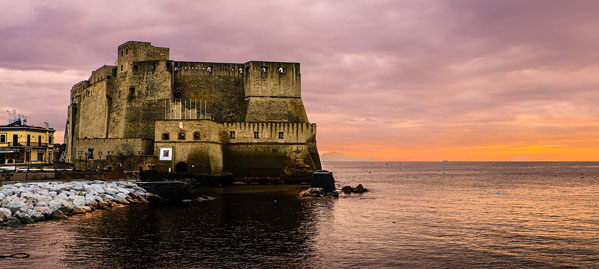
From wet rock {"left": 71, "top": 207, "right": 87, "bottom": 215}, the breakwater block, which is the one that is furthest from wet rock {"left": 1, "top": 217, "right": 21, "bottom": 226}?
the breakwater block

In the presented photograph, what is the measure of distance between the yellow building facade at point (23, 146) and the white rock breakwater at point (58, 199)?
25.8 meters

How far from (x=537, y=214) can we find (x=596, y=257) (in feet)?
47.0

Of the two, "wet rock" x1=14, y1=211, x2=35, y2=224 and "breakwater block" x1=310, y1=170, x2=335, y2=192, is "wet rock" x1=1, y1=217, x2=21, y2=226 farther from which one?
"breakwater block" x1=310, y1=170, x2=335, y2=192

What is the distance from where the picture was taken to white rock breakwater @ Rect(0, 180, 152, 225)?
80.3ft

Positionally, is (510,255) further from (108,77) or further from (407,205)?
(108,77)

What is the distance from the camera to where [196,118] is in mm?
57125

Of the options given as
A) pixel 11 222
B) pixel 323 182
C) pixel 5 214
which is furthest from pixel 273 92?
pixel 11 222

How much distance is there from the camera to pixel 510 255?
59.5ft

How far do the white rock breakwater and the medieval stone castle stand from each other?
14.6 metres

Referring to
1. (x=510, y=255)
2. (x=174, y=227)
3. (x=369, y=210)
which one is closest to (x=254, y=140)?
(x=369, y=210)

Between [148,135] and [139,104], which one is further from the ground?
[139,104]

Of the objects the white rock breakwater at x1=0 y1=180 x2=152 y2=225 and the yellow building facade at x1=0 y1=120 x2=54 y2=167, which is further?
the yellow building facade at x1=0 y1=120 x2=54 y2=167

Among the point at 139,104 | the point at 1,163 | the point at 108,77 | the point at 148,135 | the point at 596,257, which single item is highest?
the point at 108,77

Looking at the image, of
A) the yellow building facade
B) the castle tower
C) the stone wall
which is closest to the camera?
the yellow building facade
